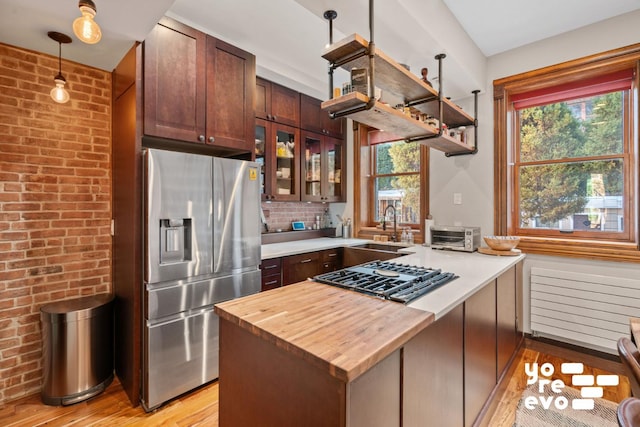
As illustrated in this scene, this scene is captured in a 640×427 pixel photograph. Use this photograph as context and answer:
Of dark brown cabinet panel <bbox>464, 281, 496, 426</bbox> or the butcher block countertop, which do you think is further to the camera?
dark brown cabinet panel <bbox>464, 281, 496, 426</bbox>

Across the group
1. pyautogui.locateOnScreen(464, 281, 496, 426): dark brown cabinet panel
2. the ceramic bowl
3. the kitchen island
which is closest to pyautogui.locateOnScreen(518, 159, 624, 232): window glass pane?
the ceramic bowl

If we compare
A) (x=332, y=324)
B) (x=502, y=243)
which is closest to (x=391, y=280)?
(x=332, y=324)

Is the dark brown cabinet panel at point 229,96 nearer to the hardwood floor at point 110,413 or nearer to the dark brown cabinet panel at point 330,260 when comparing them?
the dark brown cabinet panel at point 330,260

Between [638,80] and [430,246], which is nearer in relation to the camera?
[638,80]

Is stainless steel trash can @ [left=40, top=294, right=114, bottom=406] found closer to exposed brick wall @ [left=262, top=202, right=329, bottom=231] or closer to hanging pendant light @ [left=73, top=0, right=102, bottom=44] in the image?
hanging pendant light @ [left=73, top=0, right=102, bottom=44]

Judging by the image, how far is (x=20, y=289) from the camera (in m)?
2.08

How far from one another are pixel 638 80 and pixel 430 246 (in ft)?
6.82

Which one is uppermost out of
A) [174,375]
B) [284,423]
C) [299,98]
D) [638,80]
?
[299,98]

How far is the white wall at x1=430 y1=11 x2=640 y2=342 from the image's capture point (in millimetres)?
2480

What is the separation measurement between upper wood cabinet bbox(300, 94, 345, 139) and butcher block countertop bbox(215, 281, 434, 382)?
2.67m

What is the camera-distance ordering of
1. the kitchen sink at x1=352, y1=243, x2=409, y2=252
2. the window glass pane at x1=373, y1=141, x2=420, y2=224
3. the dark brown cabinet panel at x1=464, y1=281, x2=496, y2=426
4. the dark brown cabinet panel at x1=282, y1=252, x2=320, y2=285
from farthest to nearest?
the window glass pane at x1=373, y1=141, x2=420, y2=224 < the kitchen sink at x1=352, y1=243, x2=409, y2=252 < the dark brown cabinet panel at x1=282, y1=252, x2=320, y2=285 < the dark brown cabinet panel at x1=464, y1=281, x2=496, y2=426

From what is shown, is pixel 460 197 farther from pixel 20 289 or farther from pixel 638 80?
pixel 20 289

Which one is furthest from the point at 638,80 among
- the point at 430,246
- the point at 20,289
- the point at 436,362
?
the point at 20,289

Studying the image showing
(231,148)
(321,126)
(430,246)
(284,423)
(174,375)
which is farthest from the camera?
(321,126)
